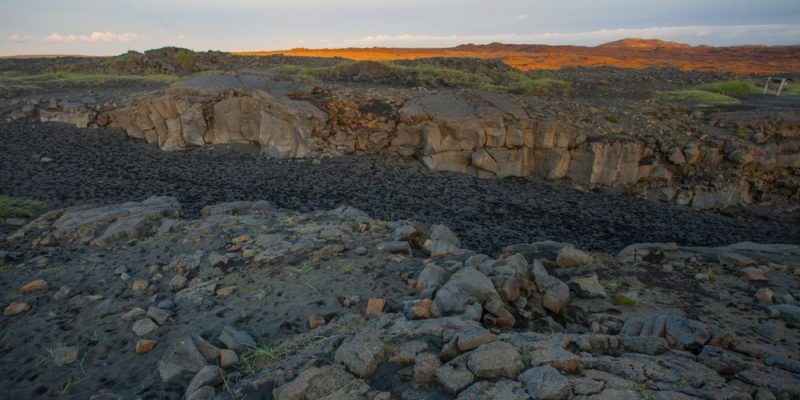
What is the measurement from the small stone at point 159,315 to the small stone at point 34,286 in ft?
5.31

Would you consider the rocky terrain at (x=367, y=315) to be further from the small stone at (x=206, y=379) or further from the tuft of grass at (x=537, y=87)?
the tuft of grass at (x=537, y=87)

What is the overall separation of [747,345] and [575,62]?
3720 centimetres

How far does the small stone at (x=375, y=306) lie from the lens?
3.68 m

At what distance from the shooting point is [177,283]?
4.60 m

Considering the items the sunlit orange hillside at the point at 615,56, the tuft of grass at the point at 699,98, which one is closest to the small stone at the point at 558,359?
the tuft of grass at the point at 699,98

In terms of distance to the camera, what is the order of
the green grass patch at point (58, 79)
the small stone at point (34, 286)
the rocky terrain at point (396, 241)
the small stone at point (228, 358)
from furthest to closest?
the green grass patch at point (58, 79), the small stone at point (34, 286), the small stone at point (228, 358), the rocky terrain at point (396, 241)

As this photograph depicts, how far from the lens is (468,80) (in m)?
16.1

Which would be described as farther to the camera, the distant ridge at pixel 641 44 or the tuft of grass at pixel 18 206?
the distant ridge at pixel 641 44

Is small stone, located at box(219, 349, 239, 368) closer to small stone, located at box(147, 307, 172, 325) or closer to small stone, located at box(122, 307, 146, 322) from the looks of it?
small stone, located at box(147, 307, 172, 325)

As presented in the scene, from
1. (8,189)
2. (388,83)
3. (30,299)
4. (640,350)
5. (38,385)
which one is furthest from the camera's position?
(388,83)

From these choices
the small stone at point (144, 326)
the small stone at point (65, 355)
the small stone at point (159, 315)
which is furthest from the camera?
the small stone at point (159, 315)

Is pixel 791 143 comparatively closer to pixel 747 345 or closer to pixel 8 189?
pixel 747 345

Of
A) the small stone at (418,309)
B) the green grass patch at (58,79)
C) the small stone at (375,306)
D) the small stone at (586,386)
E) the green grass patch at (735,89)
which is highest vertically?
the green grass patch at (58,79)

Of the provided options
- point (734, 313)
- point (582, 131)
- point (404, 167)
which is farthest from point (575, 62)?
point (734, 313)
